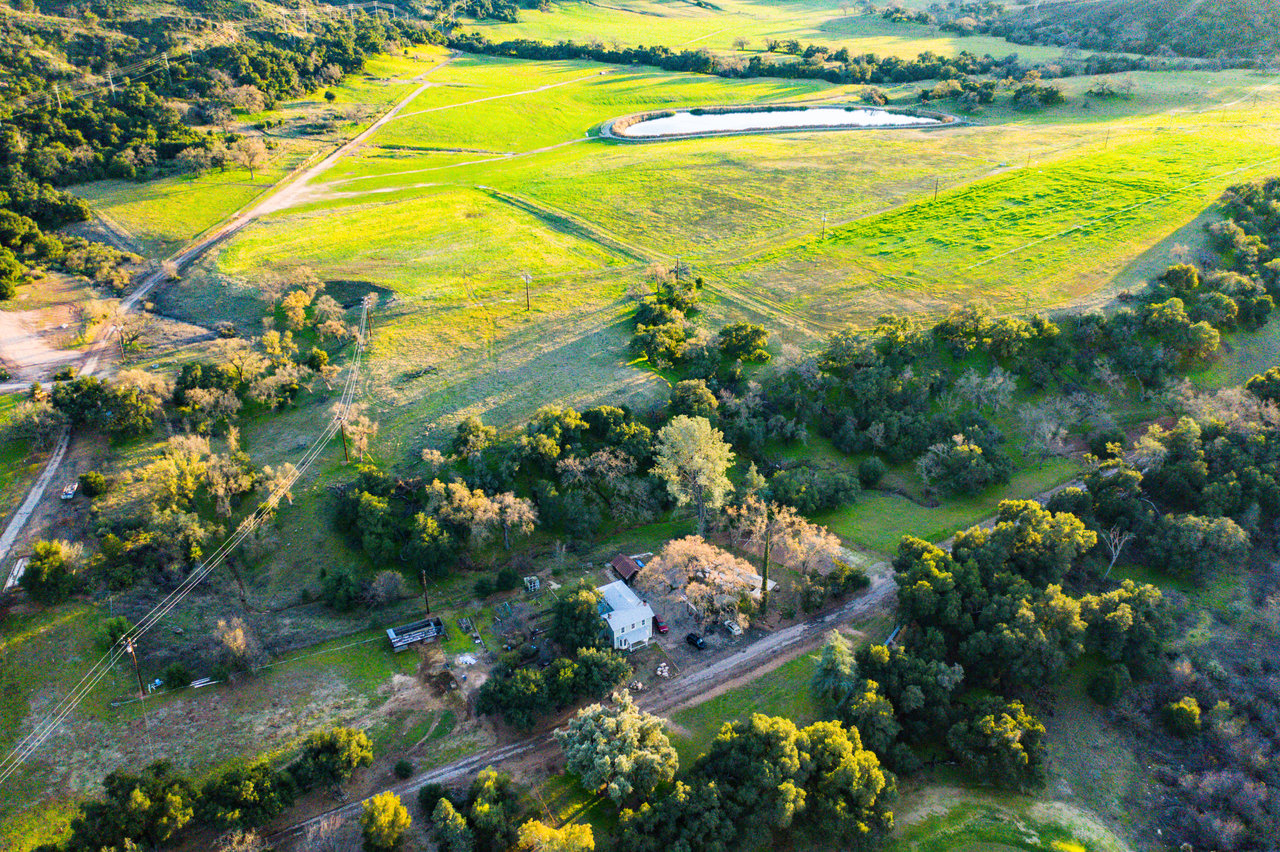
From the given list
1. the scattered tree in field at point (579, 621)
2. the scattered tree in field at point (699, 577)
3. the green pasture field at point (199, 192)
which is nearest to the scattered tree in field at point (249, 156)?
the green pasture field at point (199, 192)

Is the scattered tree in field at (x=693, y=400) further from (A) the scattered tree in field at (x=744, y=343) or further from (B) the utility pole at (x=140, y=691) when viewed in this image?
(B) the utility pole at (x=140, y=691)

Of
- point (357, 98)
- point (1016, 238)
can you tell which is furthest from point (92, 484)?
point (357, 98)

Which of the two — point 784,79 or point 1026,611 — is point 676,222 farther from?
point 784,79

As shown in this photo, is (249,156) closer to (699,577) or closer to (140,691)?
(140,691)

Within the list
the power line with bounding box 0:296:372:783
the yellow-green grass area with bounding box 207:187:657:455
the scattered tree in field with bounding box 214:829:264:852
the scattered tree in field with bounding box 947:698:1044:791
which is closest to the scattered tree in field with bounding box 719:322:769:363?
the yellow-green grass area with bounding box 207:187:657:455

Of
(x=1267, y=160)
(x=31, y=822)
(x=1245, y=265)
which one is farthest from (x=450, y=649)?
(x=1267, y=160)
